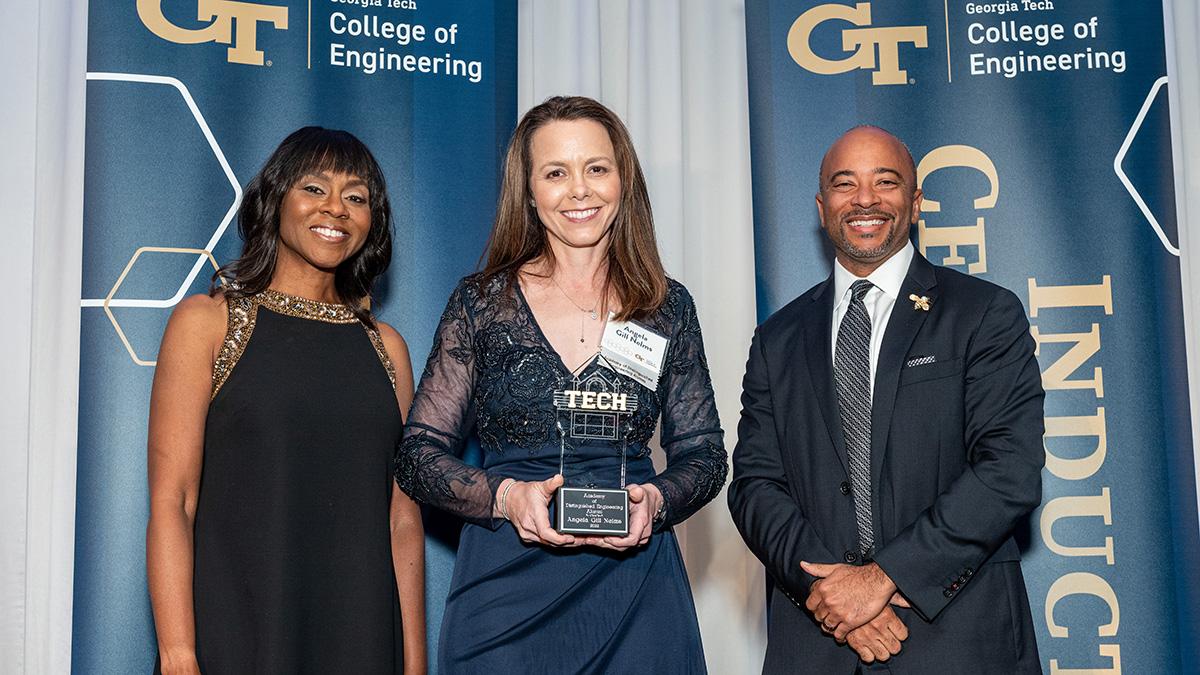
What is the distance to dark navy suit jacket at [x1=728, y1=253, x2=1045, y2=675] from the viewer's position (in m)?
2.55

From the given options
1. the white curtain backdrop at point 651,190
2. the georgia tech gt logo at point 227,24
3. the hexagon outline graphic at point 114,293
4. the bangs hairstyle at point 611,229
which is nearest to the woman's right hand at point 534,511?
the bangs hairstyle at point 611,229

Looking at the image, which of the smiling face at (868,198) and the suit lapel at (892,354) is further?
the smiling face at (868,198)

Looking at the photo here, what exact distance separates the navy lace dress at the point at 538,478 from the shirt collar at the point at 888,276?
58cm

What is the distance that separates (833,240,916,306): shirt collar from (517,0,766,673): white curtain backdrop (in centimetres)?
110

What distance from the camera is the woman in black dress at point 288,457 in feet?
8.76

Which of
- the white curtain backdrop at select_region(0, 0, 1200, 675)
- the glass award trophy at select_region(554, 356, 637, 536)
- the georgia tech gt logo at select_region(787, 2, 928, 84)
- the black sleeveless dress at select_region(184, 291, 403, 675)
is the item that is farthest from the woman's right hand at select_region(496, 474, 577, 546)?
the georgia tech gt logo at select_region(787, 2, 928, 84)

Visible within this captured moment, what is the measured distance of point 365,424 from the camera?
285cm

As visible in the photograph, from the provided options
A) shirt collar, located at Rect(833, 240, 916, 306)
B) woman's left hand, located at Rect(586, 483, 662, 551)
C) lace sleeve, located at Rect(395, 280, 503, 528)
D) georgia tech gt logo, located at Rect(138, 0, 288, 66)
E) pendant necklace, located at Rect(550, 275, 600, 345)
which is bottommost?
woman's left hand, located at Rect(586, 483, 662, 551)

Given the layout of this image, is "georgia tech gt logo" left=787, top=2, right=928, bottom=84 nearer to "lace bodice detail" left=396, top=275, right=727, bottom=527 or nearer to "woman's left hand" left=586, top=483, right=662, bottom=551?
"lace bodice detail" left=396, top=275, right=727, bottom=527

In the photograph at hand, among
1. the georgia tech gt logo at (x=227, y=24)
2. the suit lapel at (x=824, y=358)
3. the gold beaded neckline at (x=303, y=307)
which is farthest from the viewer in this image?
the georgia tech gt logo at (x=227, y=24)

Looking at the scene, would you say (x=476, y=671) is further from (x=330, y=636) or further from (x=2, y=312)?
(x=2, y=312)

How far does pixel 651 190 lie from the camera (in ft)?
13.7

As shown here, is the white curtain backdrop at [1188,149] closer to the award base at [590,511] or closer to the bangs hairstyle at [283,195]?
the award base at [590,511]

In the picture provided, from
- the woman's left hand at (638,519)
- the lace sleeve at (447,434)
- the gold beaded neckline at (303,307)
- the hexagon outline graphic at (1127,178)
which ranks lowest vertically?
the woman's left hand at (638,519)
